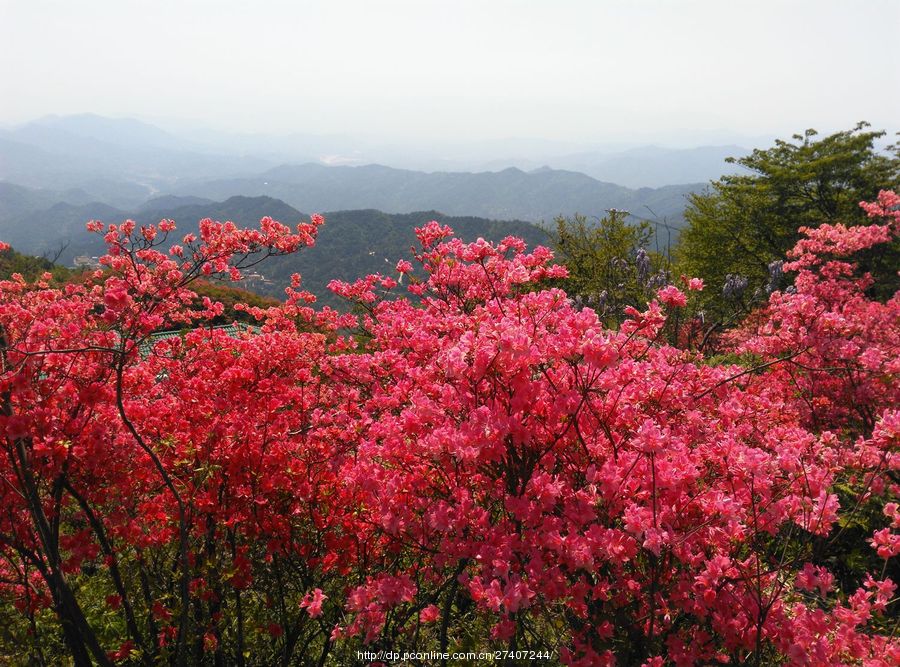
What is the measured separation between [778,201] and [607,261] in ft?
58.5

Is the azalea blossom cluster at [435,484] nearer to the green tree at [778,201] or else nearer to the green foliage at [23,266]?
the green foliage at [23,266]

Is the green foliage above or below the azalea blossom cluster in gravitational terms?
above

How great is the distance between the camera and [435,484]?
3.27m

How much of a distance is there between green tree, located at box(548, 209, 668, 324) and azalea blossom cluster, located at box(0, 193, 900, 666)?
25.9 feet

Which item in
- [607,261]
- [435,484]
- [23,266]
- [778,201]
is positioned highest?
[778,201]

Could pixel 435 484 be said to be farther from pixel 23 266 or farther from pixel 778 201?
pixel 778 201

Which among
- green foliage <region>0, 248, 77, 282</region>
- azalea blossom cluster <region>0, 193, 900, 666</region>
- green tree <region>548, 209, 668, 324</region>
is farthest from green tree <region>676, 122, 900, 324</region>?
green foliage <region>0, 248, 77, 282</region>

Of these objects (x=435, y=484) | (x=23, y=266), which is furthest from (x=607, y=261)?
(x=23, y=266)

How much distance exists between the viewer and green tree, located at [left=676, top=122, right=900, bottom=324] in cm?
2450

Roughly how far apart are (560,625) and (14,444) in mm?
3823

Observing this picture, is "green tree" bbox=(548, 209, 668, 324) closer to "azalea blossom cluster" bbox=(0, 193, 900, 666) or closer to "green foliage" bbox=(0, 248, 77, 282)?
"azalea blossom cluster" bbox=(0, 193, 900, 666)

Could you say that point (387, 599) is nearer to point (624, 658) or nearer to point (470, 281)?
point (624, 658)

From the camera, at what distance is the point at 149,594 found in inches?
161

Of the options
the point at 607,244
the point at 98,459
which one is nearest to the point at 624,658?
the point at 98,459
